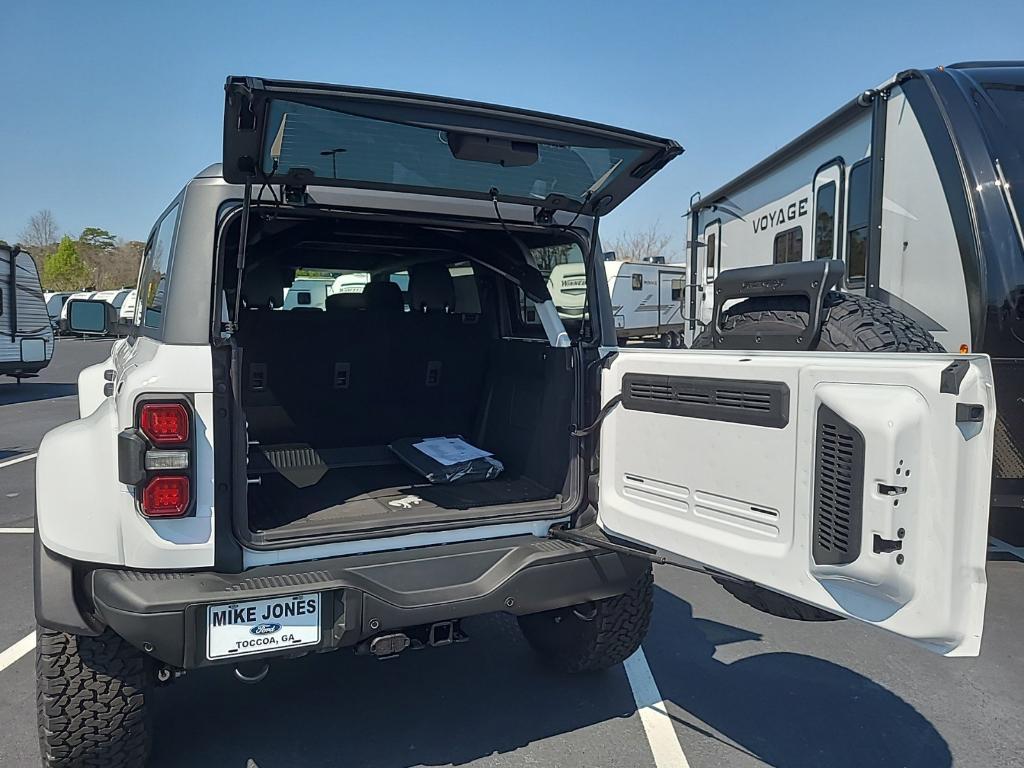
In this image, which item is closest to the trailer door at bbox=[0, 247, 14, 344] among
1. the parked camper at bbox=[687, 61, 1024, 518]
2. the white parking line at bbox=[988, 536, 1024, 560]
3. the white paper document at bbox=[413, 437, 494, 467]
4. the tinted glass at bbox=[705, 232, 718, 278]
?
the tinted glass at bbox=[705, 232, 718, 278]

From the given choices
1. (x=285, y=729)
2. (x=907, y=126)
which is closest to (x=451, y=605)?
(x=285, y=729)

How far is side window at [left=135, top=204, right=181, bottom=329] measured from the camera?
283 cm

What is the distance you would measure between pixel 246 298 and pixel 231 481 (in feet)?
6.05

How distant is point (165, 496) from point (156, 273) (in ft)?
4.28

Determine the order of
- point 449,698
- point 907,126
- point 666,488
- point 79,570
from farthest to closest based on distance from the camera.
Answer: point 907,126
point 449,698
point 666,488
point 79,570

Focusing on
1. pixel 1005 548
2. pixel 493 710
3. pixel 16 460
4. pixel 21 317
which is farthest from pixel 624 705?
pixel 21 317

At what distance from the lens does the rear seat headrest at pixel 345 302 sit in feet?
14.8

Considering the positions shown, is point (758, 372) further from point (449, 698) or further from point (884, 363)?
point (449, 698)

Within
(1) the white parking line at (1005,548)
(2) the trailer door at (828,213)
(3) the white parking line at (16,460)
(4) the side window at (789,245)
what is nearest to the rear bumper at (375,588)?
(1) the white parking line at (1005,548)

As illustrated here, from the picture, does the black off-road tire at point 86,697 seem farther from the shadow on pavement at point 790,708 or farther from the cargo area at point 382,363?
the shadow on pavement at point 790,708

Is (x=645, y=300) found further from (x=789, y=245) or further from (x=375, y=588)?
(x=375, y=588)

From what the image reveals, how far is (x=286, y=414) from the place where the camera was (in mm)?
4461

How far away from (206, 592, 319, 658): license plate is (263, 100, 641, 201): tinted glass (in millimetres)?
1392

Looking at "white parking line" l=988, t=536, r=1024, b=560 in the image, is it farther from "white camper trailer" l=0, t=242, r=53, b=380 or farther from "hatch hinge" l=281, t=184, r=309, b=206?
"white camper trailer" l=0, t=242, r=53, b=380
